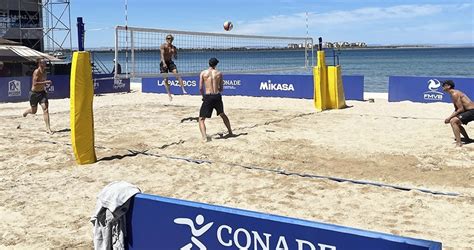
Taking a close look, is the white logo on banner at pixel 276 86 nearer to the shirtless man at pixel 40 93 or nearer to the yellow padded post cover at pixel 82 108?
the shirtless man at pixel 40 93

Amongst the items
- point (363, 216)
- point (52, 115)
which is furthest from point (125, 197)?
point (52, 115)

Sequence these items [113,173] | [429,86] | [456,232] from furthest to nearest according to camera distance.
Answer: [429,86], [113,173], [456,232]

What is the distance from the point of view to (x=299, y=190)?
18.1ft

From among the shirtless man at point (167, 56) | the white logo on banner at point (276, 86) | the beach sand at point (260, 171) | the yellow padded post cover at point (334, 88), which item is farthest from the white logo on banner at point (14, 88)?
the yellow padded post cover at point (334, 88)

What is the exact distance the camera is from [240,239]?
2.34 meters

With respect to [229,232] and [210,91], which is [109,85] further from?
[229,232]

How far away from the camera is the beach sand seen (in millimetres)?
4559

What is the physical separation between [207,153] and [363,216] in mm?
3469

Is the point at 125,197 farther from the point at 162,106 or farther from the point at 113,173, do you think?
the point at 162,106

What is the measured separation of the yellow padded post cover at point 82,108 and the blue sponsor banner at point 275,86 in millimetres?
10666

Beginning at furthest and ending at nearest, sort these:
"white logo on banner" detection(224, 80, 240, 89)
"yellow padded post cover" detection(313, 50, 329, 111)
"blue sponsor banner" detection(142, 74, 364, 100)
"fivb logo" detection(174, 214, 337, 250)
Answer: "white logo on banner" detection(224, 80, 240, 89) → "blue sponsor banner" detection(142, 74, 364, 100) → "yellow padded post cover" detection(313, 50, 329, 111) → "fivb logo" detection(174, 214, 337, 250)

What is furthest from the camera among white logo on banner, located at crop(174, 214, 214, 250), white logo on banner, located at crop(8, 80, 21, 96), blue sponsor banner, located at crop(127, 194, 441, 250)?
white logo on banner, located at crop(8, 80, 21, 96)

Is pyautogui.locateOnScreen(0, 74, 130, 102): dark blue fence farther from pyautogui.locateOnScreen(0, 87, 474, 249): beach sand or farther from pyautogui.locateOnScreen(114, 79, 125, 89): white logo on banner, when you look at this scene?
pyautogui.locateOnScreen(0, 87, 474, 249): beach sand

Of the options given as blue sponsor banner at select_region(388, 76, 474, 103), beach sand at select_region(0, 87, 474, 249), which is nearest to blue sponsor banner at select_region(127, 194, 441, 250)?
beach sand at select_region(0, 87, 474, 249)
